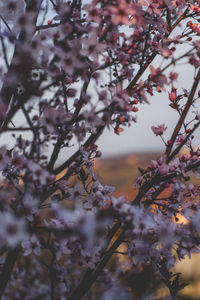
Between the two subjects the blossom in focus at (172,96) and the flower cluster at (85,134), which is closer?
the flower cluster at (85,134)

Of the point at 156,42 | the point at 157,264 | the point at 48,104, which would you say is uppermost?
the point at 156,42

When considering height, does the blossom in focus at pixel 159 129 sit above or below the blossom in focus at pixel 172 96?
below

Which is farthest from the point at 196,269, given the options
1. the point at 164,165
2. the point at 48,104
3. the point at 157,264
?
the point at 48,104

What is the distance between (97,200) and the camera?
3.19 m

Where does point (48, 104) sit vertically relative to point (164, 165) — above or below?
above

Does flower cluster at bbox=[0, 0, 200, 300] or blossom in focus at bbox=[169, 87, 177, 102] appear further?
blossom in focus at bbox=[169, 87, 177, 102]

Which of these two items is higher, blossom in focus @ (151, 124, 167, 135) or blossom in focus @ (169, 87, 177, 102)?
blossom in focus @ (169, 87, 177, 102)

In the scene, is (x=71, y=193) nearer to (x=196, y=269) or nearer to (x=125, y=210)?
(x=125, y=210)

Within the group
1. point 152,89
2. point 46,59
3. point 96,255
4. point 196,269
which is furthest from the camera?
point 196,269

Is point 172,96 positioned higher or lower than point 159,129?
higher

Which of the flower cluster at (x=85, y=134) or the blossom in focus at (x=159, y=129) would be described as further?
the blossom in focus at (x=159, y=129)

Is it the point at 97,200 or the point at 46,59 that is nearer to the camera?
the point at 46,59

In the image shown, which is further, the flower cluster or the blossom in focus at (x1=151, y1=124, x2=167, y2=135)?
the blossom in focus at (x1=151, y1=124, x2=167, y2=135)

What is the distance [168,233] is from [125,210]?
17.8 inches
